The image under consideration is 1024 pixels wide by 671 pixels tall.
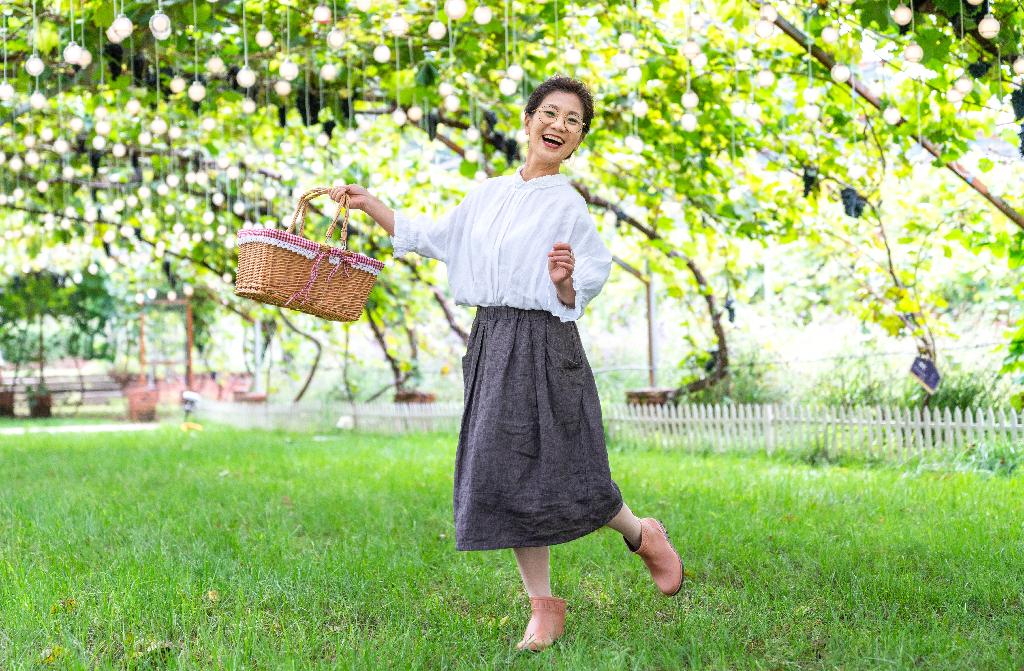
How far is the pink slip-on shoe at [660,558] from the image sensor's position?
3.20 metres

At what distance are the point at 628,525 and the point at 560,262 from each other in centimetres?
89

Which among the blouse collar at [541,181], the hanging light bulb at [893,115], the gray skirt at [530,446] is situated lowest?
the gray skirt at [530,446]

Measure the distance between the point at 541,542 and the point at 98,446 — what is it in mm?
7846

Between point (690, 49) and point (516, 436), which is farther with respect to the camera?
point (690, 49)

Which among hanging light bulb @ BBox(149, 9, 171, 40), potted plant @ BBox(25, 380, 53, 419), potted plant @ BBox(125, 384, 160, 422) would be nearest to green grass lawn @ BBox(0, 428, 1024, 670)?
hanging light bulb @ BBox(149, 9, 171, 40)

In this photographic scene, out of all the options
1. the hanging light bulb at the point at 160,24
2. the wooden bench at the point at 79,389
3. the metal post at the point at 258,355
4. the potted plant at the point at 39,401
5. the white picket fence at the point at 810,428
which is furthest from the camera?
the wooden bench at the point at 79,389

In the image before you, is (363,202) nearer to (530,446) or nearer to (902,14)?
(530,446)

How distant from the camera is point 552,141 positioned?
10.1ft

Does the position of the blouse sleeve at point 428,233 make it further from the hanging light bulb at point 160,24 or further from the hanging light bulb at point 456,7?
the hanging light bulb at point 160,24

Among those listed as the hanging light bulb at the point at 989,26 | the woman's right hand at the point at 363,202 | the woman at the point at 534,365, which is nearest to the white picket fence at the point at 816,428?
the hanging light bulb at the point at 989,26

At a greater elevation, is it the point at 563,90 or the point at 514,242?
the point at 563,90

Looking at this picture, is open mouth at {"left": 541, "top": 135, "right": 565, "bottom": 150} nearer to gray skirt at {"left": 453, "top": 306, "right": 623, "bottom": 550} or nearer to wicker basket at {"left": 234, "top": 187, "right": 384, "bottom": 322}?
gray skirt at {"left": 453, "top": 306, "right": 623, "bottom": 550}

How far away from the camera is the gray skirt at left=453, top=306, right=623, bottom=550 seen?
2896 mm

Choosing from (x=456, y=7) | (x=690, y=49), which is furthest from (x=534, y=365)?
(x=690, y=49)
